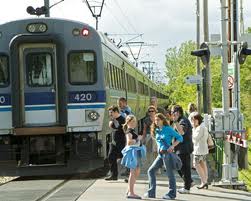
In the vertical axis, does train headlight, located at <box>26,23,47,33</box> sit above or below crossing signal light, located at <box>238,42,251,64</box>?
above

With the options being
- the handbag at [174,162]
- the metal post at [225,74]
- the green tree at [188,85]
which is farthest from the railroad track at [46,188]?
the green tree at [188,85]

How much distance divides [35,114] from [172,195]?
171 inches

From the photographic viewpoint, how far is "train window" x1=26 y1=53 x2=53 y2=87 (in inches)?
594

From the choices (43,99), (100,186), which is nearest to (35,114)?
(43,99)

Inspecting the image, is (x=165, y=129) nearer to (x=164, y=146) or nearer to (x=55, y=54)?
(x=164, y=146)

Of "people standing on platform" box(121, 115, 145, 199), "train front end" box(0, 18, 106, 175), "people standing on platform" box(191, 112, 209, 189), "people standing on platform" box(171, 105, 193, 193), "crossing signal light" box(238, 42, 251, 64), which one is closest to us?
"people standing on platform" box(121, 115, 145, 199)

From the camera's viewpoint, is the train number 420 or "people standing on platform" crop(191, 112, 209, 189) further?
the train number 420

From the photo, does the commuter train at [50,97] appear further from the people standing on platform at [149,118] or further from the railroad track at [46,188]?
the people standing on platform at [149,118]

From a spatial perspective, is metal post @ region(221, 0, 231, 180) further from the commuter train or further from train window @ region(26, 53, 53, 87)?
train window @ region(26, 53, 53, 87)

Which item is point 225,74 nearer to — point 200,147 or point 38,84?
point 200,147

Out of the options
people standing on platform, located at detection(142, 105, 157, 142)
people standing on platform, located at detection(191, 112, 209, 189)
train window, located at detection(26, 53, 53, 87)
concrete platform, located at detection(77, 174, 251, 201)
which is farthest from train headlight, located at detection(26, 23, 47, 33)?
people standing on platform, located at detection(191, 112, 209, 189)

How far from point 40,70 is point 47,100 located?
25.7 inches

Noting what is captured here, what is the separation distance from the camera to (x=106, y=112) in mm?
15797

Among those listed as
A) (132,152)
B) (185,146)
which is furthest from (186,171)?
(132,152)
